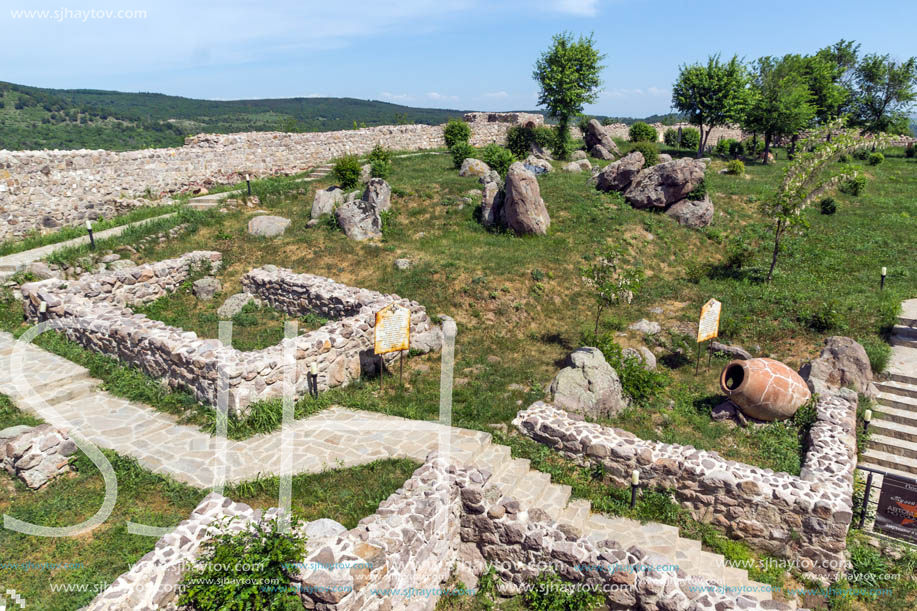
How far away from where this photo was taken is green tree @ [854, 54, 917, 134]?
44719 millimetres

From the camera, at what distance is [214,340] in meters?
11.1

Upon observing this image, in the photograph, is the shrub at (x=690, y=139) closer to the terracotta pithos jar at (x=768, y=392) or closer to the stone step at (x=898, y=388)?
the stone step at (x=898, y=388)

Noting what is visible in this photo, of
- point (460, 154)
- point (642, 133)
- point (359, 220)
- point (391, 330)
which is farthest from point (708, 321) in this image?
point (642, 133)

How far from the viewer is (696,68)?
34.6m

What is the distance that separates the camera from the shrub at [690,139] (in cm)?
4131

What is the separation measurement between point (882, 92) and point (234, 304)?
58.5 m

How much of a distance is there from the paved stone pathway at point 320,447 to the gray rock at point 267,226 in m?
9.19

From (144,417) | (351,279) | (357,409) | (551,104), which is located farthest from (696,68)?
(144,417)

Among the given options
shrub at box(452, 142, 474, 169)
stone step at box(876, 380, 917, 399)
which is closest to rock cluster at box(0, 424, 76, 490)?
stone step at box(876, 380, 917, 399)

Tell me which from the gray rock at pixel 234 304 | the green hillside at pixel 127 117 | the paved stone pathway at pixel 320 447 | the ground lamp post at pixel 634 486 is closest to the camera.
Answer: the paved stone pathway at pixel 320 447

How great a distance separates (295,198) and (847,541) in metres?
22.5

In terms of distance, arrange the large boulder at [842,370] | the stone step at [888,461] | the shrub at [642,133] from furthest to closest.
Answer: the shrub at [642,133] → the large boulder at [842,370] → the stone step at [888,461]

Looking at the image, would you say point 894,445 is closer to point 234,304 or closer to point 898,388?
point 898,388

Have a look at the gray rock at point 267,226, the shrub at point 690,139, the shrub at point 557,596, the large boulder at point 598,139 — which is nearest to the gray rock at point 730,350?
the shrub at point 557,596
